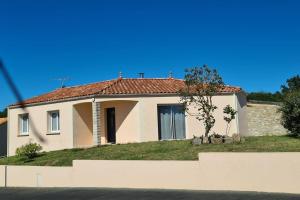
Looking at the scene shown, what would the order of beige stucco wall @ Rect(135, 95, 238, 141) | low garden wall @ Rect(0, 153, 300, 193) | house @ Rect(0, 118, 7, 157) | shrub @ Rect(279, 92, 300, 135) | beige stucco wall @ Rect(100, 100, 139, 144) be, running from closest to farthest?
low garden wall @ Rect(0, 153, 300, 193), shrub @ Rect(279, 92, 300, 135), beige stucco wall @ Rect(135, 95, 238, 141), beige stucco wall @ Rect(100, 100, 139, 144), house @ Rect(0, 118, 7, 157)

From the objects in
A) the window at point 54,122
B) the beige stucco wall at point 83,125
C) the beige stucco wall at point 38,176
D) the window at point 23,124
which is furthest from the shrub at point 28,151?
the window at point 23,124

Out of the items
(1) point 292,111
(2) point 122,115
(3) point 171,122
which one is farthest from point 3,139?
(1) point 292,111

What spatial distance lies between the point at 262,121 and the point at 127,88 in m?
10.4

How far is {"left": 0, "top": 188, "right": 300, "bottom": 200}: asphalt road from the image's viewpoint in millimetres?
12922

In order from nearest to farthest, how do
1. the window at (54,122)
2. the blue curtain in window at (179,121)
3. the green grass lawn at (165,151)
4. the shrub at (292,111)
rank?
the green grass lawn at (165,151)
the shrub at (292,111)
the blue curtain in window at (179,121)
the window at (54,122)

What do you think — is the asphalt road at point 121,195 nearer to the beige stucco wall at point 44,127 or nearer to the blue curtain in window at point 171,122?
the beige stucco wall at point 44,127

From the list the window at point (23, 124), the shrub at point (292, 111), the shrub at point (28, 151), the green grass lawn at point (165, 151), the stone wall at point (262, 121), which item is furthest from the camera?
the window at point (23, 124)

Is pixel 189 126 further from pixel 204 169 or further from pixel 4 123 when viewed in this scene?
pixel 4 123

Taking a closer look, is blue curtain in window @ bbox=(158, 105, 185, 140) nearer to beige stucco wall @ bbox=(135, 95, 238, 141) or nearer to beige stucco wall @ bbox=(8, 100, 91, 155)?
beige stucco wall @ bbox=(135, 95, 238, 141)

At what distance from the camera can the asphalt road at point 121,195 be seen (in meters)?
12.9

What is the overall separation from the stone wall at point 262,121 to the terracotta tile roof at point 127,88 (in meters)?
2.88

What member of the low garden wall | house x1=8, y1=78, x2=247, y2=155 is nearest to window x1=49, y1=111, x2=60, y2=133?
house x1=8, y1=78, x2=247, y2=155

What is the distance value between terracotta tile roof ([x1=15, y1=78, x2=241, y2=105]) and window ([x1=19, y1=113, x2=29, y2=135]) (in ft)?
4.02

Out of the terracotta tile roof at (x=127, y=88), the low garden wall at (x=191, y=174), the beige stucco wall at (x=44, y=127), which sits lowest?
the low garden wall at (x=191, y=174)
